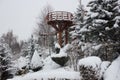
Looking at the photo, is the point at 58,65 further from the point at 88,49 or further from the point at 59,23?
the point at 59,23

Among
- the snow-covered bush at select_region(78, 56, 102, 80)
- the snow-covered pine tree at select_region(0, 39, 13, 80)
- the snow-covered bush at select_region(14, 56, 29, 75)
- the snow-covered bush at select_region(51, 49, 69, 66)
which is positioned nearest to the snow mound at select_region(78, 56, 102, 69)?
the snow-covered bush at select_region(78, 56, 102, 80)

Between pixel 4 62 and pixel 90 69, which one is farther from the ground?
pixel 90 69

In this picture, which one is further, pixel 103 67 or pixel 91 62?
pixel 103 67

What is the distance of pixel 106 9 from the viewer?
16594mm

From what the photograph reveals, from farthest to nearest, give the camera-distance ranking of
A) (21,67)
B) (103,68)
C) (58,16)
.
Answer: (58,16) < (21,67) < (103,68)

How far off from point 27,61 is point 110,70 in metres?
12.8

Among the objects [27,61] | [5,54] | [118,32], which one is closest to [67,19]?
[27,61]

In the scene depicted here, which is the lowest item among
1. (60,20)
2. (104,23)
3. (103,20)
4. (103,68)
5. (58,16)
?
(103,68)

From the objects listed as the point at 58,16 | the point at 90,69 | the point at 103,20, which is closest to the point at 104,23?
the point at 103,20

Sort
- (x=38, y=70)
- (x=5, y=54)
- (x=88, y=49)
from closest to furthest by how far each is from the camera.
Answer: (x=88, y=49) < (x=38, y=70) < (x=5, y=54)

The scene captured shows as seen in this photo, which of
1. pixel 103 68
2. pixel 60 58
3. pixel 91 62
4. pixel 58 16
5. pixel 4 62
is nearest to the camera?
pixel 91 62

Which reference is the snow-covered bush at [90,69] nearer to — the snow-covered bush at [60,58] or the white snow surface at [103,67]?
the white snow surface at [103,67]

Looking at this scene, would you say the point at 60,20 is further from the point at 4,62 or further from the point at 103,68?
the point at 103,68

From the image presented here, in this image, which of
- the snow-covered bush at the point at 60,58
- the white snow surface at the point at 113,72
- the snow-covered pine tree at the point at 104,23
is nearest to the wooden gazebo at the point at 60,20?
the snow-covered bush at the point at 60,58
